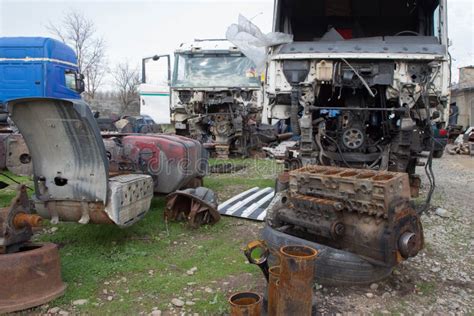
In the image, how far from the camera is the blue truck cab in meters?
8.20

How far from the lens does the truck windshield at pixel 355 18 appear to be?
5824 mm

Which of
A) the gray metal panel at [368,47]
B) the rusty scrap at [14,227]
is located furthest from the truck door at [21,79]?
the rusty scrap at [14,227]

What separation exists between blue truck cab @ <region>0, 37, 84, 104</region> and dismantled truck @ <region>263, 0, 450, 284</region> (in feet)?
16.9

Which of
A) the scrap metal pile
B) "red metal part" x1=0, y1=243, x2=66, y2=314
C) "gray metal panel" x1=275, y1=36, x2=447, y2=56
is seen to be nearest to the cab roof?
"gray metal panel" x1=275, y1=36, x2=447, y2=56

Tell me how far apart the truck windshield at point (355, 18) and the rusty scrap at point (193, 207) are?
284cm

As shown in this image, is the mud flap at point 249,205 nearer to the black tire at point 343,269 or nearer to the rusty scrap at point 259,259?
the black tire at point 343,269

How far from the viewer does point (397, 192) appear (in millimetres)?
2723

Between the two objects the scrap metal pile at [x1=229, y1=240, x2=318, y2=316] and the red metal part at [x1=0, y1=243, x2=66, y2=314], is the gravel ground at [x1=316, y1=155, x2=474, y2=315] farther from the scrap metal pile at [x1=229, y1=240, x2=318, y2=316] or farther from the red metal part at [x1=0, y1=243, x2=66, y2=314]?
the red metal part at [x1=0, y1=243, x2=66, y2=314]

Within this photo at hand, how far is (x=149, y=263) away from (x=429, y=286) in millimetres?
2160

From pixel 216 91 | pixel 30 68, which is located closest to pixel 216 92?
pixel 216 91

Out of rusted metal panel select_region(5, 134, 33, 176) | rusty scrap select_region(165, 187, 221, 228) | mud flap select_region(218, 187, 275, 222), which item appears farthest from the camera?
mud flap select_region(218, 187, 275, 222)

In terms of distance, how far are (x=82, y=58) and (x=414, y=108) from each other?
22391 millimetres

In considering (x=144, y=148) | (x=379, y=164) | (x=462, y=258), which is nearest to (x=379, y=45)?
(x=379, y=164)

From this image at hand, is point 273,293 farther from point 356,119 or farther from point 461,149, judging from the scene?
point 461,149
